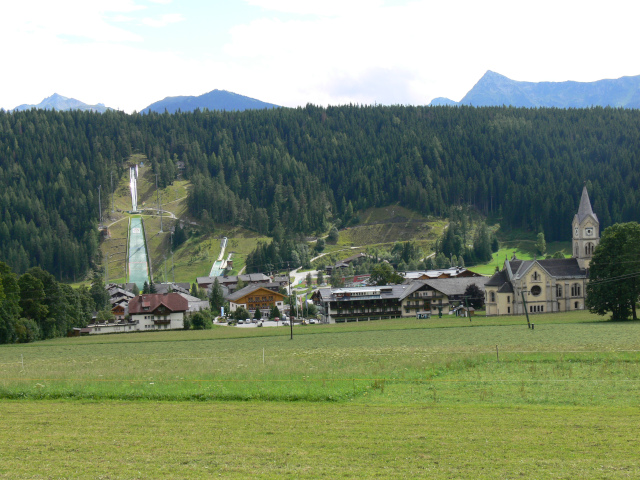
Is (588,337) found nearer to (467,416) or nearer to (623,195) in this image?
(467,416)

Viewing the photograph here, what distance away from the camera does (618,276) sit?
235 feet

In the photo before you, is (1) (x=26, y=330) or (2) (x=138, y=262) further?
(2) (x=138, y=262)

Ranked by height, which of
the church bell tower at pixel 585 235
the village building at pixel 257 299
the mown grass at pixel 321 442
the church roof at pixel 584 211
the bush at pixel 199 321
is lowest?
the bush at pixel 199 321

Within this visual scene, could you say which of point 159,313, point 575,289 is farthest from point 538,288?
point 159,313

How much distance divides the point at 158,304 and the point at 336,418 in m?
81.0

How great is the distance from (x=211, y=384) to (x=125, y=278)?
154 meters

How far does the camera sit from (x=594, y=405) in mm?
22031

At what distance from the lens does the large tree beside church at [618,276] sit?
7081 cm

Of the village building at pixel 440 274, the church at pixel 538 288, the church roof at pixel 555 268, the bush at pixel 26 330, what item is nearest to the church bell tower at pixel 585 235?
the church roof at pixel 555 268

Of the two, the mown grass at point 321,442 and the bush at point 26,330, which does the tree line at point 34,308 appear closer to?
the bush at point 26,330

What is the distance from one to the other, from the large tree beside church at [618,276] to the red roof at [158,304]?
Answer: 182 ft

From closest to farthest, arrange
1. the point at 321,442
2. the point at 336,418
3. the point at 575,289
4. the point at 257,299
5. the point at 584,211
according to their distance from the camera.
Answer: the point at 321,442, the point at 336,418, the point at 575,289, the point at 584,211, the point at 257,299

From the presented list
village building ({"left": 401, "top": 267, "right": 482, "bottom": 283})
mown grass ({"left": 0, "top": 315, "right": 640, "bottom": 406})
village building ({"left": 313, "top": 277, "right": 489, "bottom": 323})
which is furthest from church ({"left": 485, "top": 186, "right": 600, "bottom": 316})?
mown grass ({"left": 0, "top": 315, "right": 640, "bottom": 406})

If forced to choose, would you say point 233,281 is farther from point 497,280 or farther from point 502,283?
point 502,283
